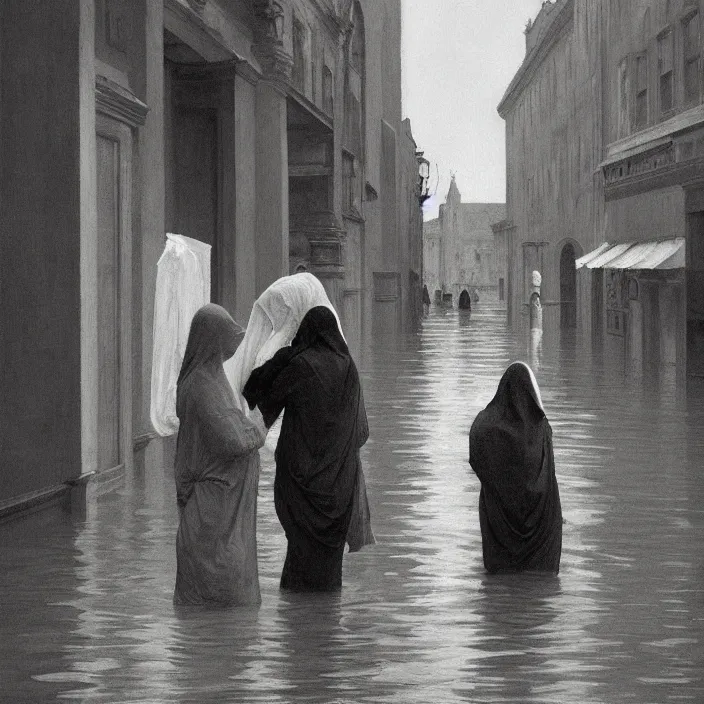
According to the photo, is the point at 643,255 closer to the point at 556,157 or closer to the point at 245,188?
the point at 245,188

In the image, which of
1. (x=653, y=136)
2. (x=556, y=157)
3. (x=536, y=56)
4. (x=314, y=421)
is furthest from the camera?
(x=536, y=56)

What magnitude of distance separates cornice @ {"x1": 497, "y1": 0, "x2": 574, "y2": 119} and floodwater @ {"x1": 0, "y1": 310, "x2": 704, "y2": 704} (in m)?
38.1

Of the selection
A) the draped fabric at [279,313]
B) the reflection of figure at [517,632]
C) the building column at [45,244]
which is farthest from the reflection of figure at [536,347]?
the reflection of figure at [517,632]

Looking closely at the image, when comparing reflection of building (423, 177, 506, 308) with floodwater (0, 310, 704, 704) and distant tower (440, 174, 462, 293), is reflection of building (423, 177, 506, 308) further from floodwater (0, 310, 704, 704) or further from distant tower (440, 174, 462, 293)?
floodwater (0, 310, 704, 704)

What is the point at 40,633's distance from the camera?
6707 millimetres

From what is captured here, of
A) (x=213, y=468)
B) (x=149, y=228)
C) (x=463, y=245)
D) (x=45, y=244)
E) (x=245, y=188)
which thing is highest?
(x=463, y=245)

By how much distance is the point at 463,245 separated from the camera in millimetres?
137875

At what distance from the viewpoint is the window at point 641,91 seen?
31.3 m

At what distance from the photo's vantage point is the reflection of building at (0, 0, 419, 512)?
31.4 feet

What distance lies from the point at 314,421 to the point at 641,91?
25198 mm

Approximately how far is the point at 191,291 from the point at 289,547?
6712mm

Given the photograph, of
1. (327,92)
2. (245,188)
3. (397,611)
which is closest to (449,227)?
(327,92)

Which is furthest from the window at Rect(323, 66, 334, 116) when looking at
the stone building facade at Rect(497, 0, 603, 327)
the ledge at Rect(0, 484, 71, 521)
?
the ledge at Rect(0, 484, 71, 521)

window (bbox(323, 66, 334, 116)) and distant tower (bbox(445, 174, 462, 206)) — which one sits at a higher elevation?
distant tower (bbox(445, 174, 462, 206))
